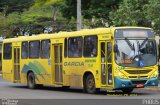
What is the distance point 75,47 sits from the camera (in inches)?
949

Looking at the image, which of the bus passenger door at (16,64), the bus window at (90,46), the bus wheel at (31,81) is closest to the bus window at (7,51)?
the bus passenger door at (16,64)

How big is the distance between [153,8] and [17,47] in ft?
29.1

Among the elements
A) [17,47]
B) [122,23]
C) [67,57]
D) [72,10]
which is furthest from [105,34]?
[72,10]

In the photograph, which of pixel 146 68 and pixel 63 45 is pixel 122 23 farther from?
pixel 146 68

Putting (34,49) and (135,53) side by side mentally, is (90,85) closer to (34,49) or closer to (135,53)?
(135,53)

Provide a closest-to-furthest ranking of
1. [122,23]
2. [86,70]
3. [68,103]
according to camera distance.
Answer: [68,103]
[86,70]
[122,23]

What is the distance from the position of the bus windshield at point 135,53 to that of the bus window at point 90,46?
4.77ft

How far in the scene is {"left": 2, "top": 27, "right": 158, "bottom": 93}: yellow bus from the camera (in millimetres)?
21516

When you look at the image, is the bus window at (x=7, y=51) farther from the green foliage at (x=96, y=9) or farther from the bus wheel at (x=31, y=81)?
the green foliage at (x=96, y=9)

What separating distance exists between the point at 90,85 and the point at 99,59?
4.81 ft

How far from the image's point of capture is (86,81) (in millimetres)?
23344

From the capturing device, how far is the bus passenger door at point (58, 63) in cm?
2564

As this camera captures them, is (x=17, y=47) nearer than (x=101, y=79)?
No

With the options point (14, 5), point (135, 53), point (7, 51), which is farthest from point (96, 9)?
point (14, 5)
